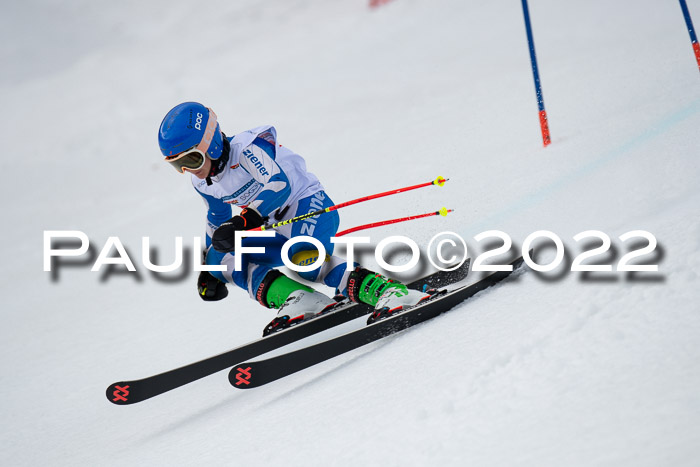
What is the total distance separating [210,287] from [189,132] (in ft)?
2.82

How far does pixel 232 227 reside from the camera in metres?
2.73

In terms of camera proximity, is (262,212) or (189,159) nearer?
(189,159)

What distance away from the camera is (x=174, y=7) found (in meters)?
15.6

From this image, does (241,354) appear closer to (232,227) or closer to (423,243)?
(232,227)

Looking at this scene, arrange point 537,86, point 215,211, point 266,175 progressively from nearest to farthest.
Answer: point 266,175
point 215,211
point 537,86

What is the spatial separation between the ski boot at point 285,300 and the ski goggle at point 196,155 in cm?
64

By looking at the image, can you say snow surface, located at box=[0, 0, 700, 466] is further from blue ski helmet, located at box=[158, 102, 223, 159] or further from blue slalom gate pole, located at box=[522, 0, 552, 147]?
blue ski helmet, located at box=[158, 102, 223, 159]

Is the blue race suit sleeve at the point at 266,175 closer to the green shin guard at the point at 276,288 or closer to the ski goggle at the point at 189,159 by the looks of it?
the ski goggle at the point at 189,159

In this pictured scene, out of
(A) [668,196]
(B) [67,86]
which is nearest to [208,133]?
(A) [668,196]

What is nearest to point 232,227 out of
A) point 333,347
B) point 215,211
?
point 215,211

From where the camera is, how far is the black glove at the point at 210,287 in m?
3.17

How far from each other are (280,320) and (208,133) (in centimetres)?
93

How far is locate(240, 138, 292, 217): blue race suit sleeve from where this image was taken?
2787mm

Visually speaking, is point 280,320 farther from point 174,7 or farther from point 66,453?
point 174,7
